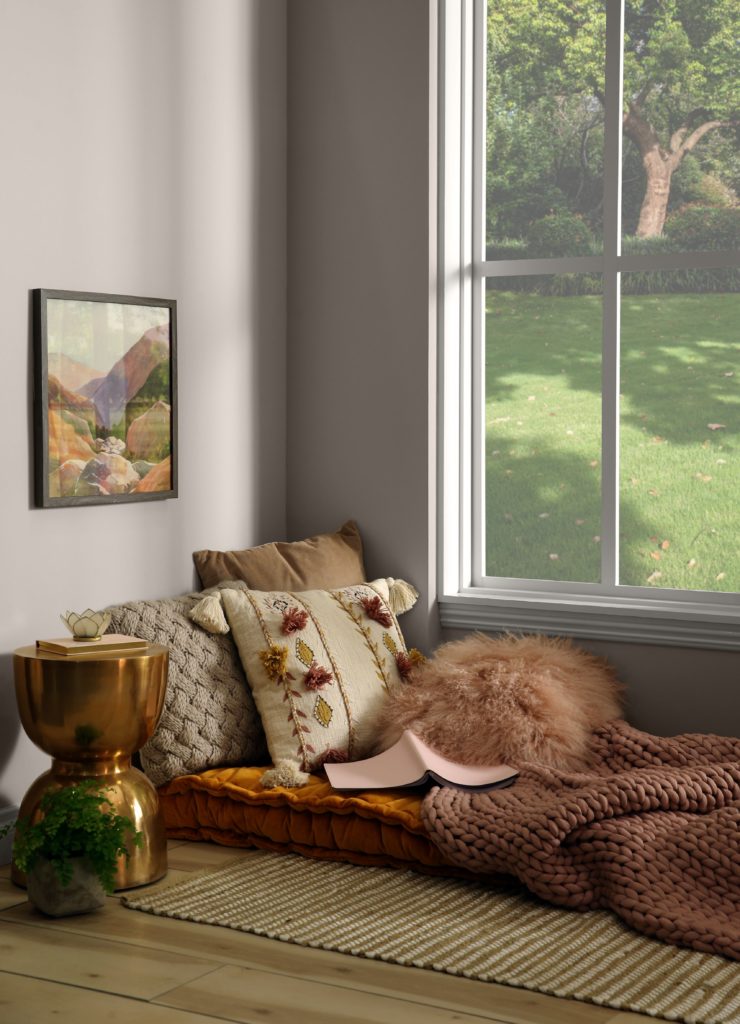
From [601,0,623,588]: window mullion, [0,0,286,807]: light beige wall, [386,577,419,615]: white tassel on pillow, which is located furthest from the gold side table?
[601,0,623,588]: window mullion

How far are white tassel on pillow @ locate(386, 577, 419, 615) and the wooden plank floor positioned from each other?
1543mm

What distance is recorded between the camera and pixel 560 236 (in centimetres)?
438

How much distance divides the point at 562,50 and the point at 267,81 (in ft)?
3.32

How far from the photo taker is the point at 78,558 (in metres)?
3.74

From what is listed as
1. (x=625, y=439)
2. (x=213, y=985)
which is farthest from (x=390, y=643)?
(x=213, y=985)

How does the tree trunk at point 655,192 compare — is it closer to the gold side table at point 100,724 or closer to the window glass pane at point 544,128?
the window glass pane at point 544,128

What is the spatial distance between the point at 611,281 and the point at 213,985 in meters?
2.58

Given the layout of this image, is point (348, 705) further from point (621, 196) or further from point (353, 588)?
point (621, 196)

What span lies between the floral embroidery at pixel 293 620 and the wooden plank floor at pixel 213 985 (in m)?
1.06

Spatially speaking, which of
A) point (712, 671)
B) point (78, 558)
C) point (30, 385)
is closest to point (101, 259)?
point (30, 385)

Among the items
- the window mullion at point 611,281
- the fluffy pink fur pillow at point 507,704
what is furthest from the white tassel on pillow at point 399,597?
the window mullion at point 611,281

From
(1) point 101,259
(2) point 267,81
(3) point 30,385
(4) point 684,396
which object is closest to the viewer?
(3) point 30,385

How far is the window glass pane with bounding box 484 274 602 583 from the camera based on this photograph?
4.35 m

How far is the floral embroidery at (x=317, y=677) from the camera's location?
12.7ft
